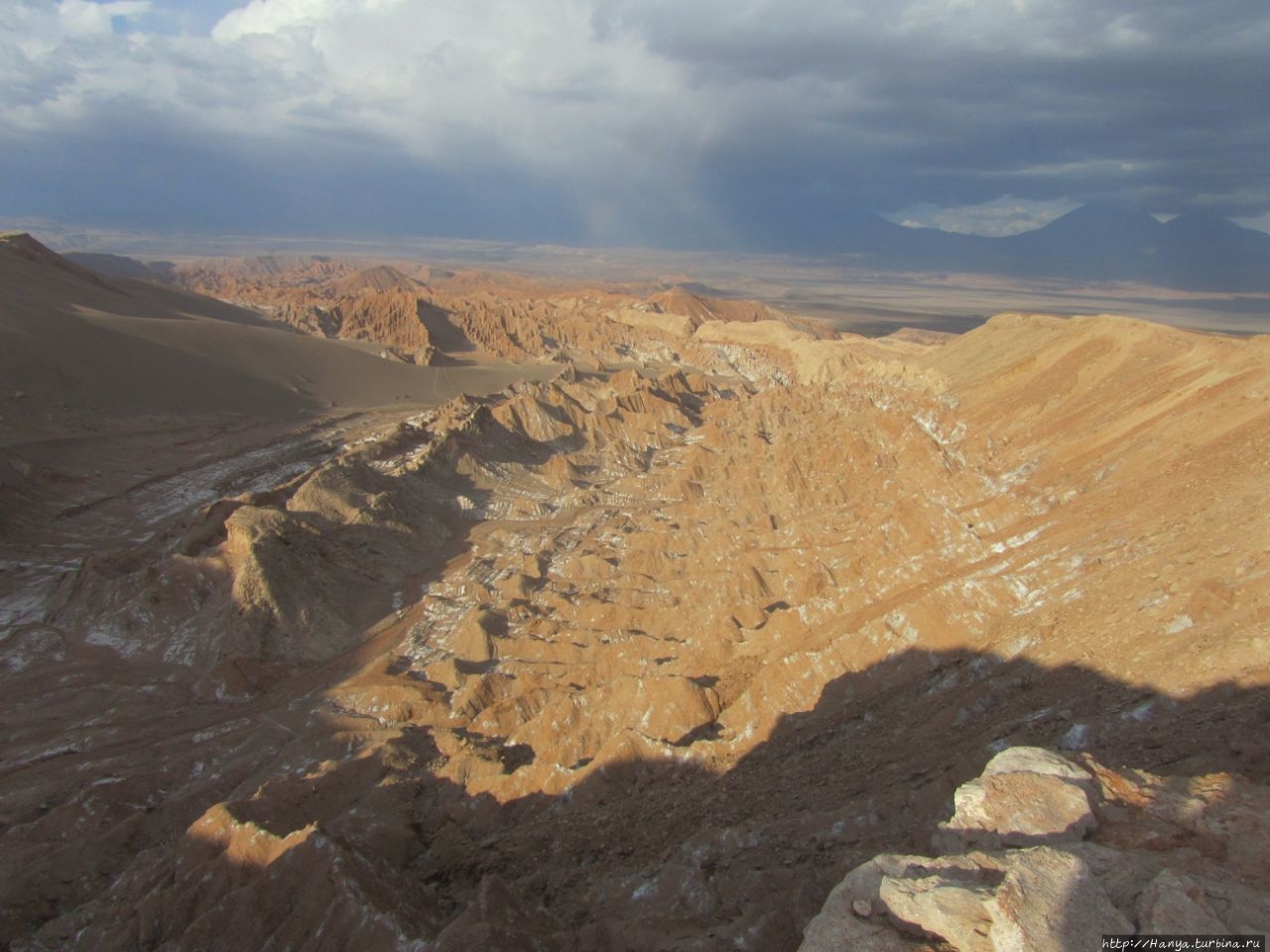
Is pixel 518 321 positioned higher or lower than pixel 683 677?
higher

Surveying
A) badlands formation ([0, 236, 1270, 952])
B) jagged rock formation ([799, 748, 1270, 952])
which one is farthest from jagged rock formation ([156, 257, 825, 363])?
jagged rock formation ([799, 748, 1270, 952])

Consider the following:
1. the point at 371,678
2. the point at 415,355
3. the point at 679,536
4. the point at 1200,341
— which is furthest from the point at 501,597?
the point at 415,355

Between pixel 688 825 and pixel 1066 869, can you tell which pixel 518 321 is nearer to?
pixel 688 825

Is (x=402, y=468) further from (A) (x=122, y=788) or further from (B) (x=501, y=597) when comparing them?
(A) (x=122, y=788)

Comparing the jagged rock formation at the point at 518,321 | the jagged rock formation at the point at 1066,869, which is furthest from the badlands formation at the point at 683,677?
the jagged rock formation at the point at 518,321

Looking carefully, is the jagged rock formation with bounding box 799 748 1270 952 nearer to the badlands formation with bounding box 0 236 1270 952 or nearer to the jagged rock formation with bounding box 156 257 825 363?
the badlands formation with bounding box 0 236 1270 952

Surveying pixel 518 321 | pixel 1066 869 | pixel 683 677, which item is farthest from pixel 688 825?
pixel 518 321
